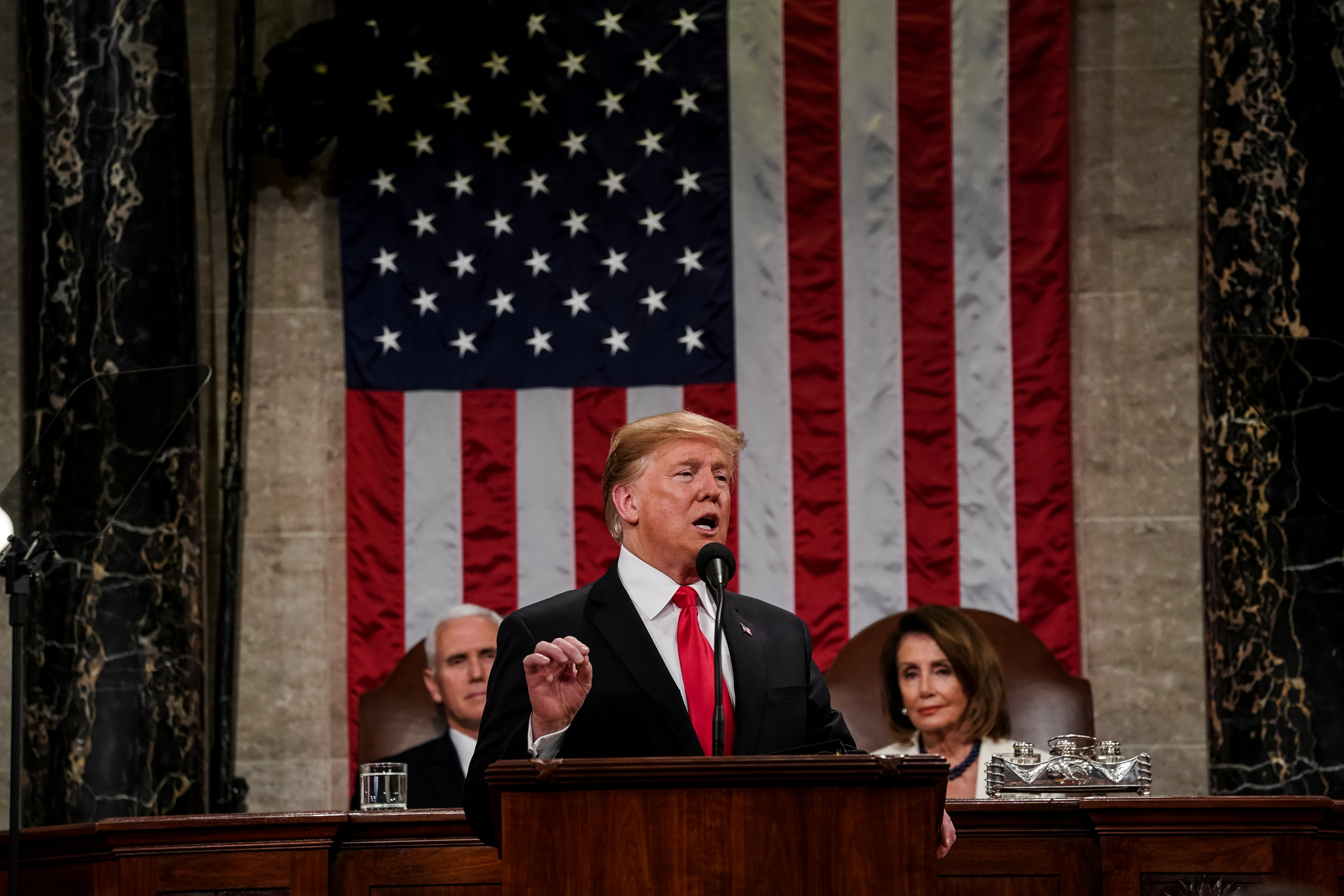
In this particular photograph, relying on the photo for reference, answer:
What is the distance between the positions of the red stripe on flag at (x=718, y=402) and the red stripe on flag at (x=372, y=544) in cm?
123

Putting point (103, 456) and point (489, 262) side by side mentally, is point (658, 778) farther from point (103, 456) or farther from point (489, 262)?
point (489, 262)

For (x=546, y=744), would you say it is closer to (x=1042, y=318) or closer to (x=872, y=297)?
(x=872, y=297)

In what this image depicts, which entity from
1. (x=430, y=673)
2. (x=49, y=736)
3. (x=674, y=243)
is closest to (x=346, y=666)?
(x=430, y=673)

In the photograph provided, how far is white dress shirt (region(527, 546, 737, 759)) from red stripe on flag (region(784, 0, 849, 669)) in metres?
3.33

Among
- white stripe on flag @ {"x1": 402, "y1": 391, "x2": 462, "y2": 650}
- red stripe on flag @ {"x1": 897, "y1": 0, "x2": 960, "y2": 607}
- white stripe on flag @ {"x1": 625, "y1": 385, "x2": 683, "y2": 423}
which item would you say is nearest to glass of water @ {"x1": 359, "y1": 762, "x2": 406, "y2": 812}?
white stripe on flag @ {"x1": 402, "y1": 391, "x2": 462, "y2": 650}

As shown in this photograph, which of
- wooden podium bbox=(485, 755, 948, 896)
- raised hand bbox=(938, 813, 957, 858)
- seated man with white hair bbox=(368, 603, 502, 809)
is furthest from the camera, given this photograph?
seated man with white hair bbox=(368, 603, 502, 809)

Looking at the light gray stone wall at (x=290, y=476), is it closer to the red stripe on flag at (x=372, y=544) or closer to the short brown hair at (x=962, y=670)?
the red stripe on flag at (x=372, y=544)

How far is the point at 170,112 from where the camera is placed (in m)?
6.28

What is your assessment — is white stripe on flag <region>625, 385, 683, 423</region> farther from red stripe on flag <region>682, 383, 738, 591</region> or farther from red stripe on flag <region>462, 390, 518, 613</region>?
red stripe on flag <region>462, 390, 518, 613</region>

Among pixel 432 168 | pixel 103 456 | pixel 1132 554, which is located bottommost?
pixel 1132 554

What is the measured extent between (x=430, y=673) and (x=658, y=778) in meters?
3.57

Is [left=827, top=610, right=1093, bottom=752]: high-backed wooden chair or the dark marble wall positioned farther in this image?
[left=827, top=610, right=1093, bottom=752]: high-backed wooden chair

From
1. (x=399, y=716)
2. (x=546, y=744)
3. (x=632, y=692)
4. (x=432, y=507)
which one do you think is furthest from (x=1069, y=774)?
(x=432, y=507)

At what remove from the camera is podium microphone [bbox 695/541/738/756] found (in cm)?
277
